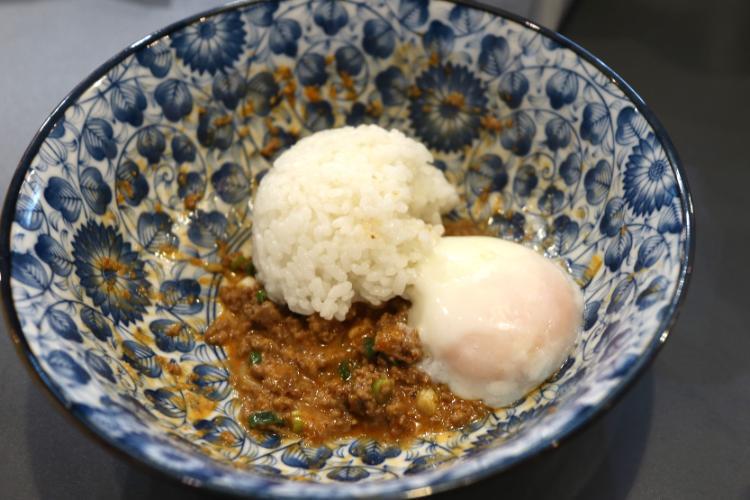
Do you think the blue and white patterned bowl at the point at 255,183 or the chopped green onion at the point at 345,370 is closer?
the blue and white patterned bowl at the point at 255,183

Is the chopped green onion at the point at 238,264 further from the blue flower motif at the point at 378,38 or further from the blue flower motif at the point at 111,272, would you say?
the blue flower motif at the point at 378,38

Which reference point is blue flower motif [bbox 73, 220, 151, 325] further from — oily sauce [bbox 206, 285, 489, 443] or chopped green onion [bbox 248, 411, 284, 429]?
chopped green onion [bbox 248, 411, 284, 429]

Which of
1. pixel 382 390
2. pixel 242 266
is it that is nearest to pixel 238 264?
pixel 242 266

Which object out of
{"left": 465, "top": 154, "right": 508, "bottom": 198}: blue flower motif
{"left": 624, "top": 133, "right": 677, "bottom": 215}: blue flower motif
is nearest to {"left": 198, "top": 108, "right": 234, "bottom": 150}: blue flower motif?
{"left": 465, "top": 154, "right": 508, "bottom": 198}: blue flower motif

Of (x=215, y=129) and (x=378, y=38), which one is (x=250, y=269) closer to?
(x=215, y=129)

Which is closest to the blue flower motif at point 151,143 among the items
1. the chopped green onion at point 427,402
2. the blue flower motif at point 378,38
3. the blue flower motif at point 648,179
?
the blue flower motif at point 378,38

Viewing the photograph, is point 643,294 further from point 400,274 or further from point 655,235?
point 400,274
